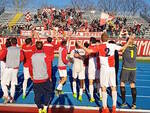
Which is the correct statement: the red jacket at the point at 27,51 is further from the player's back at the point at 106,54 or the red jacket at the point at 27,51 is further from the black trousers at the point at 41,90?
the player's back at the point at 106,54

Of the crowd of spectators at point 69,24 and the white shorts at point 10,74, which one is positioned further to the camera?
the crowd of spectators at point 69,24

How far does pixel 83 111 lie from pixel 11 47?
3.24 m

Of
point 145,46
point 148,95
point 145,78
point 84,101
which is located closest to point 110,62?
point 84,101

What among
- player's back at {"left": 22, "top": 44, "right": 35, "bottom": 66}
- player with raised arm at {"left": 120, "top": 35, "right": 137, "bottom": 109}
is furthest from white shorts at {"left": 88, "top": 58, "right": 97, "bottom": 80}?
player's back at {"left": 22, "top": 44, "right": 35, "bottom": 66}

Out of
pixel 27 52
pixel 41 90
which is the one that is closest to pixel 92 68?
pixel 27 52

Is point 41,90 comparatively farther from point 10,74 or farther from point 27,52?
point 27,52

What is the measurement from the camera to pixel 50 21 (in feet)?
137

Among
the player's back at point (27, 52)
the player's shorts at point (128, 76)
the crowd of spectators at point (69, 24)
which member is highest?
the player's back at point (27, 52)

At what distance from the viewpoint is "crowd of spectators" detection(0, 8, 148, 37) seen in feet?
122

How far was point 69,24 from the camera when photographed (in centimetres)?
4050

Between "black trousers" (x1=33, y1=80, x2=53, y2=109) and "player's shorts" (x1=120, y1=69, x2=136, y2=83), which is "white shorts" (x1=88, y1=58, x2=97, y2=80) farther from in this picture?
"black trousers" (x1=33, y1=80, x2=53, y2=109)

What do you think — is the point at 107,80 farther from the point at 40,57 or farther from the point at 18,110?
the point at 18,110

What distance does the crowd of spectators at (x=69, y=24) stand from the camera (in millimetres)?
37081

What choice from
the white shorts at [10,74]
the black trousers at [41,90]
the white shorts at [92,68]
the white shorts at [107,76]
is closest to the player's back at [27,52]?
the white shorts at [10,74]
